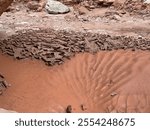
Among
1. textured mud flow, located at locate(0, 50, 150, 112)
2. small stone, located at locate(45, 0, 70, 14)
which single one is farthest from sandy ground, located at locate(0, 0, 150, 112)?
small stone, located at locate(45, 0, 70, 14)

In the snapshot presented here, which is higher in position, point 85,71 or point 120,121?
point 120,121

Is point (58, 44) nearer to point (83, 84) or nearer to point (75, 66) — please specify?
point (75, 66)

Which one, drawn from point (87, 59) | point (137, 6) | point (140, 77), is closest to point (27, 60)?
point (87, 59)

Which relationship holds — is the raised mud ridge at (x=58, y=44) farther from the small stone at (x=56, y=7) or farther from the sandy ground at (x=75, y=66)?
the small stone at (x=56, y=7)

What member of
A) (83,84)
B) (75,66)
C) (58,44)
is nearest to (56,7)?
(58,44)

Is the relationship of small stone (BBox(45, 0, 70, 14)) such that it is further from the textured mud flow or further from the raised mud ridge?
the textured mud flow

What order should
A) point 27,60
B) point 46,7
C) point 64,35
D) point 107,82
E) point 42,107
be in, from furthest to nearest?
point 46,7 → point 64,35 → point 27,60 → point 107,82 → point 42,107

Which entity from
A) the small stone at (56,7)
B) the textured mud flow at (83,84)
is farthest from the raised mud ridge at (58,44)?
the small stone at (56,7)

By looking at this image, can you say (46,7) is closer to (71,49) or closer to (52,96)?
(71,49)
